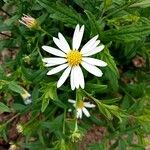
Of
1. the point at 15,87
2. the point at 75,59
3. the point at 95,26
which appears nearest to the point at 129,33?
the point at 95,26

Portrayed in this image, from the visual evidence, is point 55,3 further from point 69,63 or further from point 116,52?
point 116,52

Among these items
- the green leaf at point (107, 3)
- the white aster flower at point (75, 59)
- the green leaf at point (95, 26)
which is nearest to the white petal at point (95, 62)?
the white aster flower at point (75, 59)

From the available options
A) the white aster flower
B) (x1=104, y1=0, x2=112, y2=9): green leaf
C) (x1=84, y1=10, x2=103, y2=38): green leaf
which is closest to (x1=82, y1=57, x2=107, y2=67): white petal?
the white aster flower

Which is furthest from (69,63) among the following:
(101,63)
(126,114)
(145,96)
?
(145,96)

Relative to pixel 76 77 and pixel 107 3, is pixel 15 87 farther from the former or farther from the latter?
pixel 107 3

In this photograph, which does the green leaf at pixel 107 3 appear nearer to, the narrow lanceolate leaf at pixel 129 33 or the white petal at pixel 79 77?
the narrow lanceolate leaf at pixel 129 33

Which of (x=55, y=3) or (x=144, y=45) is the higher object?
(x=55, y=3)
